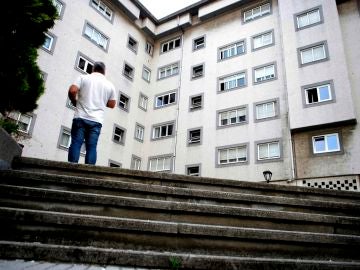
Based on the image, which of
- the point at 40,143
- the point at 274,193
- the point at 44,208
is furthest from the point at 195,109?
the point at 44,208

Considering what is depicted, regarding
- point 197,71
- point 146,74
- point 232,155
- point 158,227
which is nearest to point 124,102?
point 146,74

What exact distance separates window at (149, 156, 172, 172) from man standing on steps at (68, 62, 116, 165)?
58.5 ft

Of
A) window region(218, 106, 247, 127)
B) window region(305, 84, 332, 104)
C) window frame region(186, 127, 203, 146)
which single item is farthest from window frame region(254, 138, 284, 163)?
window frame region(186, 127, 203, 146)

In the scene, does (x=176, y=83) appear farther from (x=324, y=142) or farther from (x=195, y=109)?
(x=324, y=142)

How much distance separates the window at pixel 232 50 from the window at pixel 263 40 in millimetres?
1012

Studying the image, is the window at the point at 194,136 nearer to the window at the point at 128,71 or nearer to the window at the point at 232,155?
the window at the point at 232,155

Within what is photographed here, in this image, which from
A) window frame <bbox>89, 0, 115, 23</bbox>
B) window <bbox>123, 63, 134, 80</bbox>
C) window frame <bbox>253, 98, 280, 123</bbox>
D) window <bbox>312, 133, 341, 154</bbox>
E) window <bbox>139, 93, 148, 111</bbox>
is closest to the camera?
window <bbox>312, 133, 341, 154</bbox>

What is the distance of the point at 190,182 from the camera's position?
15.5ft

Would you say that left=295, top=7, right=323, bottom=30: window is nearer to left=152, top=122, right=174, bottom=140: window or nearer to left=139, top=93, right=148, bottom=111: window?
left=152, top=122, right=174, bottom=140: window

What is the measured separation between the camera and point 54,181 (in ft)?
12.5

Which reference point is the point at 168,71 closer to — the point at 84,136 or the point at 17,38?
the point at 84,136

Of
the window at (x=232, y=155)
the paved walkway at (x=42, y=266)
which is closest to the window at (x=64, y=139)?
the window at (x=232, y=155)

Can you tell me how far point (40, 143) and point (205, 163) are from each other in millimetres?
11069

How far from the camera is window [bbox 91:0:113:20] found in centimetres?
2392
